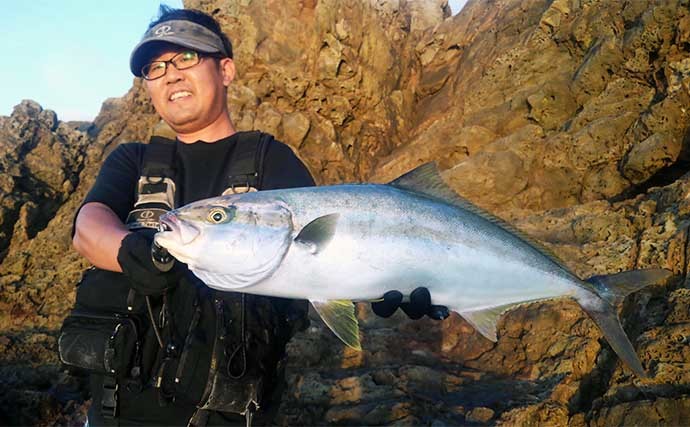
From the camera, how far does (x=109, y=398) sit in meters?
2.26

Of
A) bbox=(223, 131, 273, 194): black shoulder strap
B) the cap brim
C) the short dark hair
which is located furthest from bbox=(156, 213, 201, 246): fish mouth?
the short dark hair

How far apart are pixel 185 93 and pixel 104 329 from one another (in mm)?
1415

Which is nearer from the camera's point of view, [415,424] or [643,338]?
[643,338]

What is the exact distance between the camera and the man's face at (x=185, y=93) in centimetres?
272

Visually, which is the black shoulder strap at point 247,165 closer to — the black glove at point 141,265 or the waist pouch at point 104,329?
the black glove at point 141,265

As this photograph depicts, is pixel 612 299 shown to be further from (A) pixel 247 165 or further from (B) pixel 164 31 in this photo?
(B) pixel 164 31

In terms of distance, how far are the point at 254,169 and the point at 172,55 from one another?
928 millimetres

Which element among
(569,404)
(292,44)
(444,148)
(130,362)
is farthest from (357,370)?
(292,44)

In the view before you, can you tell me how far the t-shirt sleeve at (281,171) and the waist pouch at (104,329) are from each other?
94 cm

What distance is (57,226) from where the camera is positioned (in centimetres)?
901

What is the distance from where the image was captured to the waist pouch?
224 cm

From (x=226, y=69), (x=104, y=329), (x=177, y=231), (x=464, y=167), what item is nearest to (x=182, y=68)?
(x=226, y=69)

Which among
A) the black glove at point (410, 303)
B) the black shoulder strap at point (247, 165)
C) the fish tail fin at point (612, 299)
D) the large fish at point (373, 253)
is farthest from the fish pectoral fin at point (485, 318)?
the black shoulder strap at point (247, 165)

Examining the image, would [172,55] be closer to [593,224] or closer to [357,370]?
[357,370]
